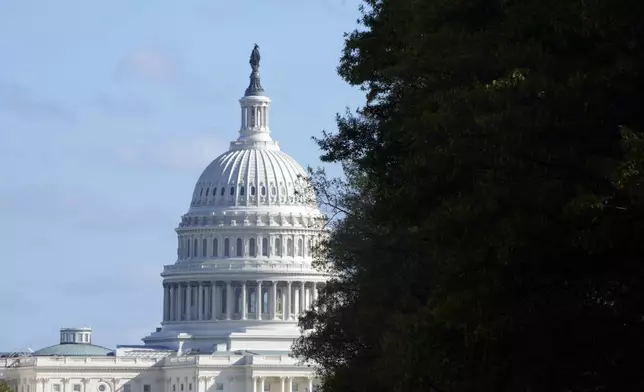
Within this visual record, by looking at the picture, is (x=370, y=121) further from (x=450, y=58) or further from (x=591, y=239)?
(x=591, y=239)

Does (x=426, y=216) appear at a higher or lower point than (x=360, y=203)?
lower

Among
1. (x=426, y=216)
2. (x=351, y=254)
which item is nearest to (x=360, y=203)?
(x=351, y=254)

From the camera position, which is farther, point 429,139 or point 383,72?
point 383,72

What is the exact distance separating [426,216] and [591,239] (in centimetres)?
647

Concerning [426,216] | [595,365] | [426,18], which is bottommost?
[595,365]

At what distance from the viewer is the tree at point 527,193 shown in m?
45.6

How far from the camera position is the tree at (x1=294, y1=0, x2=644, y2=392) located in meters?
45.6

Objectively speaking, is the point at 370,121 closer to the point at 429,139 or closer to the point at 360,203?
the point at 360,203

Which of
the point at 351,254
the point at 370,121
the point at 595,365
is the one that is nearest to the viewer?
the point at 595,365

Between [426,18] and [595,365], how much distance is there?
26.8 feet

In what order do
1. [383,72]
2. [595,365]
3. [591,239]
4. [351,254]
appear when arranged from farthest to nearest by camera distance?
[351,254]
[383,72]
[595,365]
[591,239]

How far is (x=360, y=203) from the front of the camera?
3078 inches

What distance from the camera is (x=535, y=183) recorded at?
46.5 m

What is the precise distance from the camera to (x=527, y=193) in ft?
152
